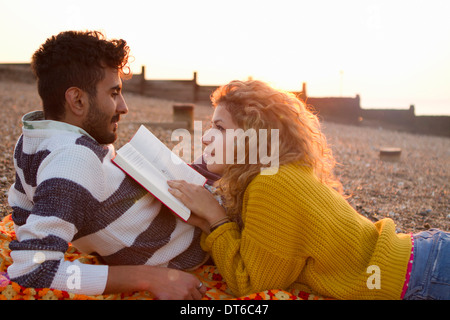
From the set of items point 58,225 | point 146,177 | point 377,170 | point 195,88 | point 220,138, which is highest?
point 195,88

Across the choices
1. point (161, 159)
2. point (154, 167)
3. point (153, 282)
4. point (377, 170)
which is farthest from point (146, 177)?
point (377, 170)

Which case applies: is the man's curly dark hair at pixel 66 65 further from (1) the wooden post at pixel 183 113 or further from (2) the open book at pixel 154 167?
(1) the wooden post at pixel 183 113

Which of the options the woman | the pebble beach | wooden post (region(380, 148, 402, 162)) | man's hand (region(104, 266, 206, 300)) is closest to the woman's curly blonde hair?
the woman

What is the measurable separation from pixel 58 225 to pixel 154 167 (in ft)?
2.18

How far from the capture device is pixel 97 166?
196cm

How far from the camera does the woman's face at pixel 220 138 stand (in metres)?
2.46

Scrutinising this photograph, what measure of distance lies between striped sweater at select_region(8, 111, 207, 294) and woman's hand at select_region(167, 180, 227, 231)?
0.50ft

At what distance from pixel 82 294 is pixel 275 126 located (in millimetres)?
1343

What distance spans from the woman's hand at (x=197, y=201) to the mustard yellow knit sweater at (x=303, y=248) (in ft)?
0.43

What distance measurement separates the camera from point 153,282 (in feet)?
6.59

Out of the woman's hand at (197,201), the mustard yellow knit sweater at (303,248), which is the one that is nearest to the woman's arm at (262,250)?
the mustard yellow knit sweater at (303,248)

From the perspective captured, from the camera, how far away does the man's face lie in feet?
7.34

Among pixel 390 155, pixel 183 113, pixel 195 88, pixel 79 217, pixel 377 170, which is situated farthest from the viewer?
pixel 195 88

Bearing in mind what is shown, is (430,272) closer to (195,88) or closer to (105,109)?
(105,109)
